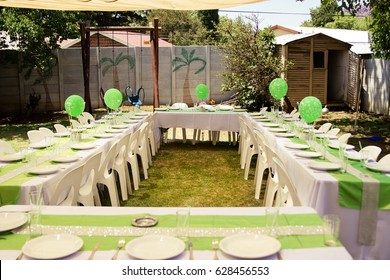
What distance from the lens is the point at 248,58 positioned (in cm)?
1179

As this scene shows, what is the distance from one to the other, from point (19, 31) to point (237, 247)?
10166 mm

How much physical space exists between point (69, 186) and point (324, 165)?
2.23 metres

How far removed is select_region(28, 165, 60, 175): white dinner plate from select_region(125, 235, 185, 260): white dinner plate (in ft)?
5.83

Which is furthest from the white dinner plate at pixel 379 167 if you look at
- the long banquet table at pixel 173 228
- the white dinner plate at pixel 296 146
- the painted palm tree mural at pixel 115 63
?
the painted palm tree mural at pixel 115 63

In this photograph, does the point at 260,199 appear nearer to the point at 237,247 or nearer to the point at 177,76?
the point at 237,247

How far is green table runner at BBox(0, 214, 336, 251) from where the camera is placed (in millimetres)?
2186

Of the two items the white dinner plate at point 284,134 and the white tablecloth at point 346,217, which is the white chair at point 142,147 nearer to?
the white dinner plate at point 284,134

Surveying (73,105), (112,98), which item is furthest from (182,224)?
(112,98)

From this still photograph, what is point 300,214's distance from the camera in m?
2.59

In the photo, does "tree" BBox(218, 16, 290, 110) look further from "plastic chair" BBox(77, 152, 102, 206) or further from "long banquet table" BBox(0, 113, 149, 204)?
"plastic chair" BBox(77, 152, 102, 206)

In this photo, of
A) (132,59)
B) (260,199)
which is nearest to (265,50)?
(132,59)

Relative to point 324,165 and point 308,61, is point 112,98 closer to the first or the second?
point 324,165

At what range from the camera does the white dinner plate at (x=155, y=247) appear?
2025mm

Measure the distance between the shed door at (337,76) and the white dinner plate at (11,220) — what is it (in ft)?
42.8
